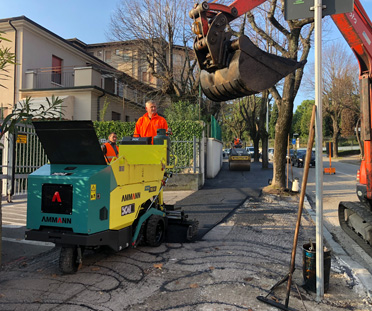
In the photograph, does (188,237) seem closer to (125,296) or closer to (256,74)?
(125,296)

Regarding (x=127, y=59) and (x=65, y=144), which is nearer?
(x=65, y=144)

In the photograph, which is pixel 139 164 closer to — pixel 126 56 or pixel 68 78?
pixel 126 56

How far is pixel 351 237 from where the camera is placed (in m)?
6.15

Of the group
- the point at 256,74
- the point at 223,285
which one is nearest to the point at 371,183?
the point at 256,74

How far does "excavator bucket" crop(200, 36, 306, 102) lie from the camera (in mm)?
4023

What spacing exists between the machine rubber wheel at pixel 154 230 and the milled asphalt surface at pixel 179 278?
15cm

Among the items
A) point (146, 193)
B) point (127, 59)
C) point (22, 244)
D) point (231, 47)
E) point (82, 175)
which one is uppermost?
point (127, 59)

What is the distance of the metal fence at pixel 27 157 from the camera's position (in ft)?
31.7

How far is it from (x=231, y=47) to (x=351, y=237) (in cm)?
449

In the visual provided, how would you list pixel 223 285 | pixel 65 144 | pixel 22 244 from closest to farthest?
1. pixel 223 285
2. pixel 65 144
3. pixel 22 244

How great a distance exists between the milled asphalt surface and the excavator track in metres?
0.98

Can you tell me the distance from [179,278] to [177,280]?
0.22 ft

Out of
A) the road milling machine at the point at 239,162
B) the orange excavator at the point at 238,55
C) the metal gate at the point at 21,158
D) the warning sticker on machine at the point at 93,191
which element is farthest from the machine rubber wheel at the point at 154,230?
the road milling machine at the point at 239,162

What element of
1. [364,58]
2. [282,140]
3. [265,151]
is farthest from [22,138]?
[265,151]
